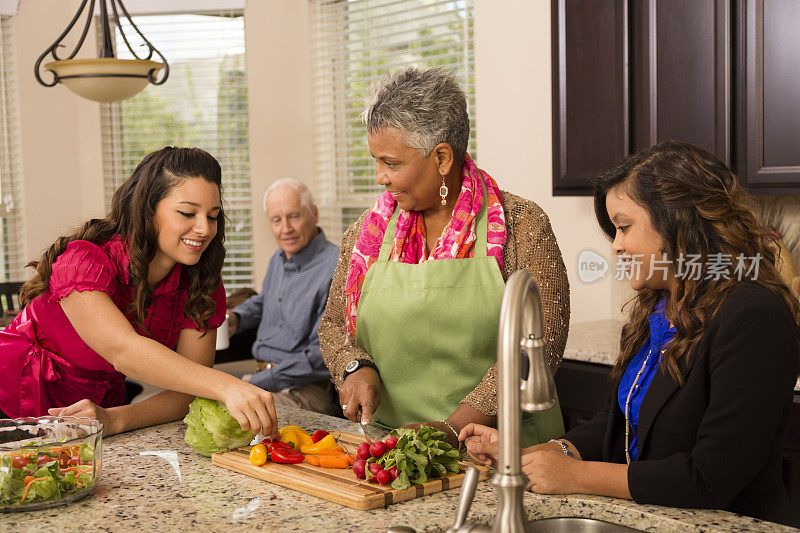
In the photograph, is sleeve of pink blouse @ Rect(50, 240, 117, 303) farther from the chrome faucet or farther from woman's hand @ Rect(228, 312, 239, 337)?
woman's hand @ Rect(228, 312, 239, 337)

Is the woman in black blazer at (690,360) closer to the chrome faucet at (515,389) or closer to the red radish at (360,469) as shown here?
the red radish at (360,469)

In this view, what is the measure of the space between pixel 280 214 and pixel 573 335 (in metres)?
1.48

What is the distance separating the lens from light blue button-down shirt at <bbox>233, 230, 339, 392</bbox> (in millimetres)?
3551

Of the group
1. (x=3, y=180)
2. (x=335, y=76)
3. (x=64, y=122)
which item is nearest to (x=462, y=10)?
(x=335, y=76)

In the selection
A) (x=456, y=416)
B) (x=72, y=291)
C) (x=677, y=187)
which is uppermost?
(x=677, y=187)

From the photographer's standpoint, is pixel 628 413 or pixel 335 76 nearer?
pixel 628 413

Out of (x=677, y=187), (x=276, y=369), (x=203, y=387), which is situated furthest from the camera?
(x=276, y=369)

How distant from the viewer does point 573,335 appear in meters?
3.21

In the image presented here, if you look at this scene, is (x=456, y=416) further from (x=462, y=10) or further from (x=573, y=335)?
(x=462, y=10)

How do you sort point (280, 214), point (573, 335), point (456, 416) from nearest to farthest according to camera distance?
point (456, 416), point (573, 335), point (280, 214)

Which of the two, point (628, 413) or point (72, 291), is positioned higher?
point (72, 291)

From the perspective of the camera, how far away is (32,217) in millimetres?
5078

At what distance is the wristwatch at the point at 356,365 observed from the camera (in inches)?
80.4

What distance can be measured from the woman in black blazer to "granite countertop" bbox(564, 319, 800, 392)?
1.16 metres
